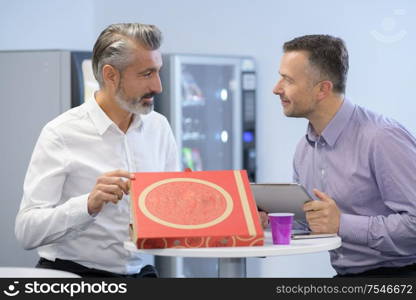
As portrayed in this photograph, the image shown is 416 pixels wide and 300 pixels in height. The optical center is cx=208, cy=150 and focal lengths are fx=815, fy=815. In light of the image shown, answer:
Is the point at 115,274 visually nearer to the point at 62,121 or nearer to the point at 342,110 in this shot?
the point at 62,121

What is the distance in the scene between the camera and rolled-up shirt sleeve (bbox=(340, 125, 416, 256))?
9.43 feet

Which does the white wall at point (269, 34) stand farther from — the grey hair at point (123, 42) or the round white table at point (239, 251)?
the round white table at point (239, 251)

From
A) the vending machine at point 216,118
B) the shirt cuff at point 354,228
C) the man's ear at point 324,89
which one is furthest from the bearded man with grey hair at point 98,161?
the vending machine at point 216,118

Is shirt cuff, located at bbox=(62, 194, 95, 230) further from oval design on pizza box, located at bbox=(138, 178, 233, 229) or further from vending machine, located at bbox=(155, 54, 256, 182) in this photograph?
vending machine, located at bbox=(155, 54, 256, 182)

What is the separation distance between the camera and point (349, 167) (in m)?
3.03

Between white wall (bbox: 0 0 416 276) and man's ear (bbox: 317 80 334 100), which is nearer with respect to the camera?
man's ear (bbox: 317 80 334 100)

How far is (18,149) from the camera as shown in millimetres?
4863

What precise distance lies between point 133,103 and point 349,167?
838mm

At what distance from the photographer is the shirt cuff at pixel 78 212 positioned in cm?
276

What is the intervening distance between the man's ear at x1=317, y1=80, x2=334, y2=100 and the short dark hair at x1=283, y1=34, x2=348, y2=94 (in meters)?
0.02

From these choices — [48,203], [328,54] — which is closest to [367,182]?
[328,54]

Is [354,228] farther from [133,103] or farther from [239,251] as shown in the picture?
[133,103]

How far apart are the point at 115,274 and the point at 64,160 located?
46 cm

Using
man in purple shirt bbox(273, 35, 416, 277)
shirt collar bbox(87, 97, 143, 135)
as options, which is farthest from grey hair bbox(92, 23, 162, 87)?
man in purple shirt bbox(273, 35, 416, 277)
